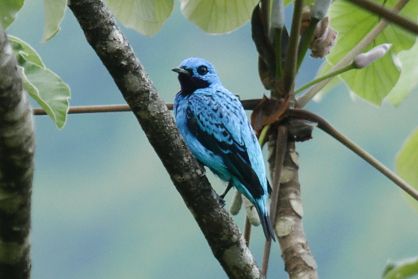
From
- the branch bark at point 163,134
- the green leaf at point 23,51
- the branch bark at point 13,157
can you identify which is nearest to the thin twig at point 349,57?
the branch bark at point 163,134

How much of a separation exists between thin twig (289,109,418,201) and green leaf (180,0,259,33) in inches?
12.5

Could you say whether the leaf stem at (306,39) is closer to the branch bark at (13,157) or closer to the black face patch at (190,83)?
the black face patch at (190,83)

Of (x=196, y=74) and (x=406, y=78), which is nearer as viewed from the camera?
(x=406, y=78)

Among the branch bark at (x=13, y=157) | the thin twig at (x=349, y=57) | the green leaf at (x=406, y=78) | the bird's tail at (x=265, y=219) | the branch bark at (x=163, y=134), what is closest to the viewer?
the branch bark at (x=13, y=157)

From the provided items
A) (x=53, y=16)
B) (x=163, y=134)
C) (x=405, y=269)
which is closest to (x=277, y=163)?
(x=163, y=134)

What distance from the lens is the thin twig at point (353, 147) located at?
2.57 meters

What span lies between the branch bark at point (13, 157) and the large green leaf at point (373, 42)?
5.51 ft

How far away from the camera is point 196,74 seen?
127 inches

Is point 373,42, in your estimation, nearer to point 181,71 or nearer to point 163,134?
point 181,71

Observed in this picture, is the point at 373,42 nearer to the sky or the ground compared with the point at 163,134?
nearer to the ground

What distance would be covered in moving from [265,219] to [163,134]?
71cm

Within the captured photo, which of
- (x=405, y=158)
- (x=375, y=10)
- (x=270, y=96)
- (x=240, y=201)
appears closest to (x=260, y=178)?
(x=240, y=201)

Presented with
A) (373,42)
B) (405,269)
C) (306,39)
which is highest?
(405,269)

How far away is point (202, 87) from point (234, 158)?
510 mm
